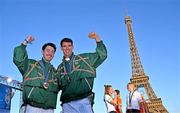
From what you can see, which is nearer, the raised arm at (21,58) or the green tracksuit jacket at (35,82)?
the green tracksuit jacket at (35,82)

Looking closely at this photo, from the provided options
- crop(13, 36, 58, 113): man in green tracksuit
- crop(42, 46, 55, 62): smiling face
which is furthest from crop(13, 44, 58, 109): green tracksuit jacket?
crop(42, 46, 55, 62): smiling face

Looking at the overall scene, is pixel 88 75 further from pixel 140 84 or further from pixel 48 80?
pixel 140 84

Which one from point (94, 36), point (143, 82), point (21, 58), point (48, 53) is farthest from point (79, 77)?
point (143, 82)

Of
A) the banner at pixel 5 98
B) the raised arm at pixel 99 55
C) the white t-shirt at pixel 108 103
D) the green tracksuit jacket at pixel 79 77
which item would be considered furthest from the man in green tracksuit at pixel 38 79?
→ the banner at pixel 5 98

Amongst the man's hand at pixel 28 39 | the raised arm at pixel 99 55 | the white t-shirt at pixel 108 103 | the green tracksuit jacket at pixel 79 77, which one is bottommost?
the white t-shirt at pixel 108 103

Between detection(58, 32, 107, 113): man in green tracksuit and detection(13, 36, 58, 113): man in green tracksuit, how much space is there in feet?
0.53

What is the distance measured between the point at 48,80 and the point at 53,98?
0.89 feet

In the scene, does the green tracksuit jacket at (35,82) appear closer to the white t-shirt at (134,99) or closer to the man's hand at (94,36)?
the man's hand at (94,36)

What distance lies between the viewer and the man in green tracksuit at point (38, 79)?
428cm

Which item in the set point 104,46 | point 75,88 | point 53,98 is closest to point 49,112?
point 53,98

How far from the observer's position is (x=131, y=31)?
47.4m

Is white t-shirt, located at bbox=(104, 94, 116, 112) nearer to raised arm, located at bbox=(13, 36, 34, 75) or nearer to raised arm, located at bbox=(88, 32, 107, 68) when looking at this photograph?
raised arm, located at bbox=(88, 32, 107, 68)

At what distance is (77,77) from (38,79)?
56 centimetres

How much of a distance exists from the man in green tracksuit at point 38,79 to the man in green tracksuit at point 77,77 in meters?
0.16
